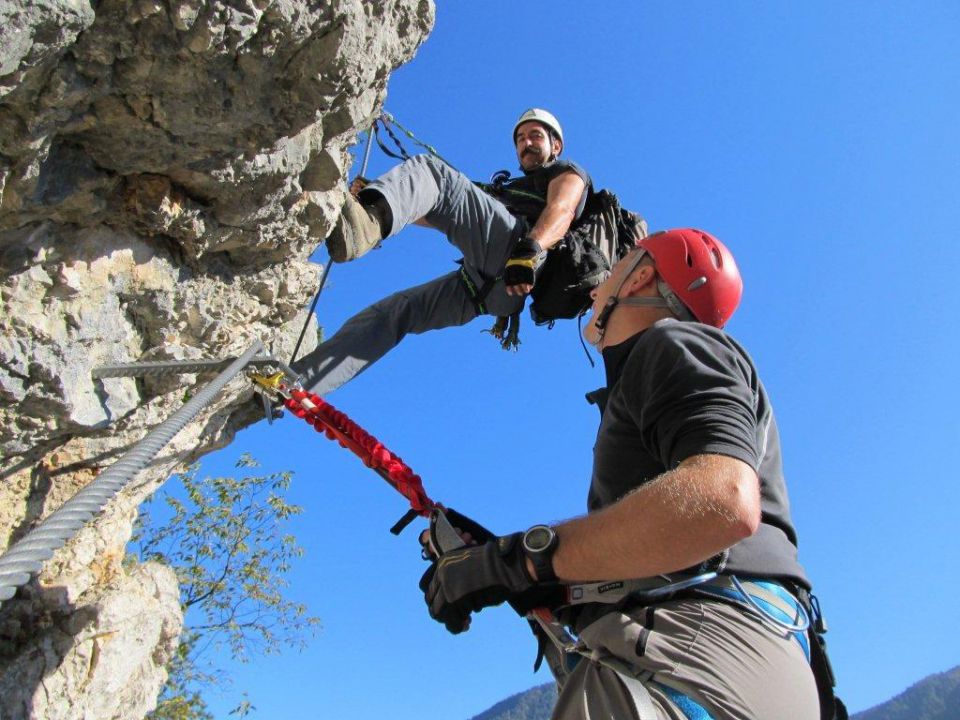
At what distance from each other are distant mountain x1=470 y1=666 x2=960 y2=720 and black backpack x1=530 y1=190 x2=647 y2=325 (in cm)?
11512

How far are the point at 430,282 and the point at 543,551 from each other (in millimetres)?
3813

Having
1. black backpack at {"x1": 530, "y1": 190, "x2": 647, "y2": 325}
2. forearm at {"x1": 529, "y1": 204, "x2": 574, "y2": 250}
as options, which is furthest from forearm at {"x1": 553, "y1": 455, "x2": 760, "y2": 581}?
black backpack at {"x1": 530, "y1": 190, "x2": 647, "y2": 325}

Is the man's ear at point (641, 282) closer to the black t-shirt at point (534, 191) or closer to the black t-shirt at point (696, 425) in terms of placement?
the black t-shirt at point (696, 425)

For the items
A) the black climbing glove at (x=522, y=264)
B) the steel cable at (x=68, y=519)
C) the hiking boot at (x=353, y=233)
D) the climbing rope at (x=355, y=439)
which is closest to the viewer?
the steel cable at (x=68, y=519)

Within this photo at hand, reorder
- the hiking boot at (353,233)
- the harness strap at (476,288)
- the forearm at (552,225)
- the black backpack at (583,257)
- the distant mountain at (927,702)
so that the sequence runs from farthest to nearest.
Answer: the distant mountain at (927,702) < the harness strap at (476,288) < the black backpack at (583,257) < the forearm at (552,225) < the hiking boot at (353,233)

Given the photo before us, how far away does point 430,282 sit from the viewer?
5.65 metres

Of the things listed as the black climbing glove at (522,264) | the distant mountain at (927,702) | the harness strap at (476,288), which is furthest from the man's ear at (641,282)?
Result: the distant mountain at (927,702)

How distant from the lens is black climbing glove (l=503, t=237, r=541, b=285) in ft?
15.0

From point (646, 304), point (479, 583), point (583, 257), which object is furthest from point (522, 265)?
point (479, 583)

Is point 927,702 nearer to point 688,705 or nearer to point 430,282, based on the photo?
point 430,282

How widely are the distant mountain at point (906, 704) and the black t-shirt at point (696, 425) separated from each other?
386 feet

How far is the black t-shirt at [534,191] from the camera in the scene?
544 cm

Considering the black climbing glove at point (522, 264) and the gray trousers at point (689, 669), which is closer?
the gray trousers at point (689, 669)

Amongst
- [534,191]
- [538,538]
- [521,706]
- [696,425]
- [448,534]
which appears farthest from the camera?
[521,706]
